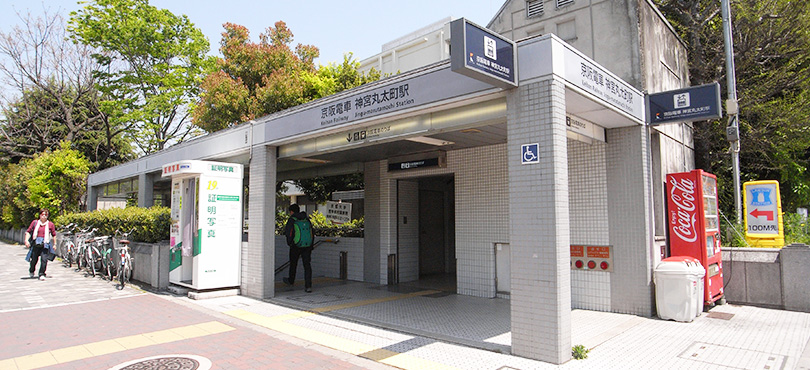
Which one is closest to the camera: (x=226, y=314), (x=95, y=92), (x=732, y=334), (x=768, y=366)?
(x=768, y=366)

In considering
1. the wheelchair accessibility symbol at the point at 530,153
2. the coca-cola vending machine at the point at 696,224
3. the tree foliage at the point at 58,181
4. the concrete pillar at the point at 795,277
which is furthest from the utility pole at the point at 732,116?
the tree foliage at the point at 58,181

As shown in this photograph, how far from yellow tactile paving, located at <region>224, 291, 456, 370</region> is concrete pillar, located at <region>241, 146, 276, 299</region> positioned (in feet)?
4.23

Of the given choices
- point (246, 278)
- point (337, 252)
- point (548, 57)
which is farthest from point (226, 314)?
point (548, 57)

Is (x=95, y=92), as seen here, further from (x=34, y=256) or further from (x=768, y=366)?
(x=768, y=366)

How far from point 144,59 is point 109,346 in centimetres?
2570

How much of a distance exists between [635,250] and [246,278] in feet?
24.2

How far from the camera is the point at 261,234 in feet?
30.5

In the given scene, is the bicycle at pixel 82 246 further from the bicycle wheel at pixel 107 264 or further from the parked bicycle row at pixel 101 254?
the bicycle wheel at pixel 107 264

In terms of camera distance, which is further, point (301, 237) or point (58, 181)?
point (58, 181)

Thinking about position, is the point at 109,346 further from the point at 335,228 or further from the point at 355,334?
the point at 335,228

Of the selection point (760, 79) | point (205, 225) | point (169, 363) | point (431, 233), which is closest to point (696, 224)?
point (431, 233)

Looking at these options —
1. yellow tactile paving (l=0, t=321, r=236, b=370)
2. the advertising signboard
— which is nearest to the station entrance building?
the advertising signboard

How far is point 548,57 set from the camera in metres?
5.27

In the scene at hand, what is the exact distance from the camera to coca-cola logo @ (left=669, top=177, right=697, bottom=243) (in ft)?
24.9
